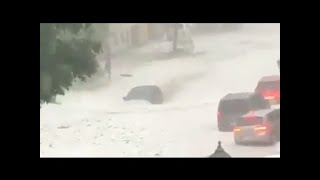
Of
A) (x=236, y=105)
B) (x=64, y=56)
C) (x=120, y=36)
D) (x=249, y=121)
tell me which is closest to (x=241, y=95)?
(x=236, y=105)

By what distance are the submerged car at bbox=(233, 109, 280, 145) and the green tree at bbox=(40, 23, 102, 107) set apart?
1457mm

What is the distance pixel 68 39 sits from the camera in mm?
8195

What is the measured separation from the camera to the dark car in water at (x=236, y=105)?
26.4 ft

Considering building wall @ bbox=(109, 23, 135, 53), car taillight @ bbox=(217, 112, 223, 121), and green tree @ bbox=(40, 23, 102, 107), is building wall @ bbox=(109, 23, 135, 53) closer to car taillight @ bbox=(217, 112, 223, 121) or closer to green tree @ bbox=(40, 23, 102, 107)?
green tree @ bbox=(40, 23, 102, 107)

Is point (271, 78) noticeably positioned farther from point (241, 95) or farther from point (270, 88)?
point (241, 95)

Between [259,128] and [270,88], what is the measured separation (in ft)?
1.24

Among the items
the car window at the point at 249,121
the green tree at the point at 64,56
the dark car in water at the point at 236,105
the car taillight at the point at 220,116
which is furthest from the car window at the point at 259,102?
the green tree at the point at 64,56

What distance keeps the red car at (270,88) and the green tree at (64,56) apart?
153cm

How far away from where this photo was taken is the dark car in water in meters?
8.05

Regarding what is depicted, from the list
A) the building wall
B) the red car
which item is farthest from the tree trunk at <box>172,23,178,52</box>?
the red car

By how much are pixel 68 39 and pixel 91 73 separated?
0.38 metres

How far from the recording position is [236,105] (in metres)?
8.07
